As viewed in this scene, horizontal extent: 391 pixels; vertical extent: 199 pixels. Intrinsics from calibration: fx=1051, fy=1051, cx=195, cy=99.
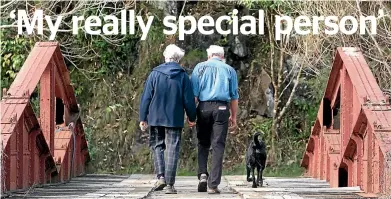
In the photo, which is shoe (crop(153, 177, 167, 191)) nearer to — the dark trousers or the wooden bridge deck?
the wooden bridge deck

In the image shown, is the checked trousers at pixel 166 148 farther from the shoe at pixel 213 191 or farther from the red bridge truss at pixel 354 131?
the red bridge truss at pixel 354 131

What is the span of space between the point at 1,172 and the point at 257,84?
13.5m

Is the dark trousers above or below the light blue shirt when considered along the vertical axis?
below

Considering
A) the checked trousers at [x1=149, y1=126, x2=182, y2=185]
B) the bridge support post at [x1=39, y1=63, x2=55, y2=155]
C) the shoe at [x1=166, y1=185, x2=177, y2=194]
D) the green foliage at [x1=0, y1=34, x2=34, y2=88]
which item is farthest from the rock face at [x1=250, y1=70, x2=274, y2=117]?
the shoe at [x1=166, y1=185, x2=177, y2=194]

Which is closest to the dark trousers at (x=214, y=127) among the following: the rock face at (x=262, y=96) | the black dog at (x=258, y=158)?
the black dog at (x=258, y=158)

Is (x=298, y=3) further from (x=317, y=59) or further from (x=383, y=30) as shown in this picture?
(x=383, y=30)

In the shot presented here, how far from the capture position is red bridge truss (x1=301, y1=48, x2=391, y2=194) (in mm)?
9680

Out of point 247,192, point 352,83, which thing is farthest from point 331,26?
point 247,192

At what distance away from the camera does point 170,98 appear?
10.6 meters

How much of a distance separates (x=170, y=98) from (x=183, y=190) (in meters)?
1.08

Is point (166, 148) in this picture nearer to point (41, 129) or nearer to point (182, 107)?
point (182, 107)

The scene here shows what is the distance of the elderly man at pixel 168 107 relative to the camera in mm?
10594

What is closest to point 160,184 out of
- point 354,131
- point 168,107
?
point 168,107

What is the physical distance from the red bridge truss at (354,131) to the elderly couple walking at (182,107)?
53.4 inches
